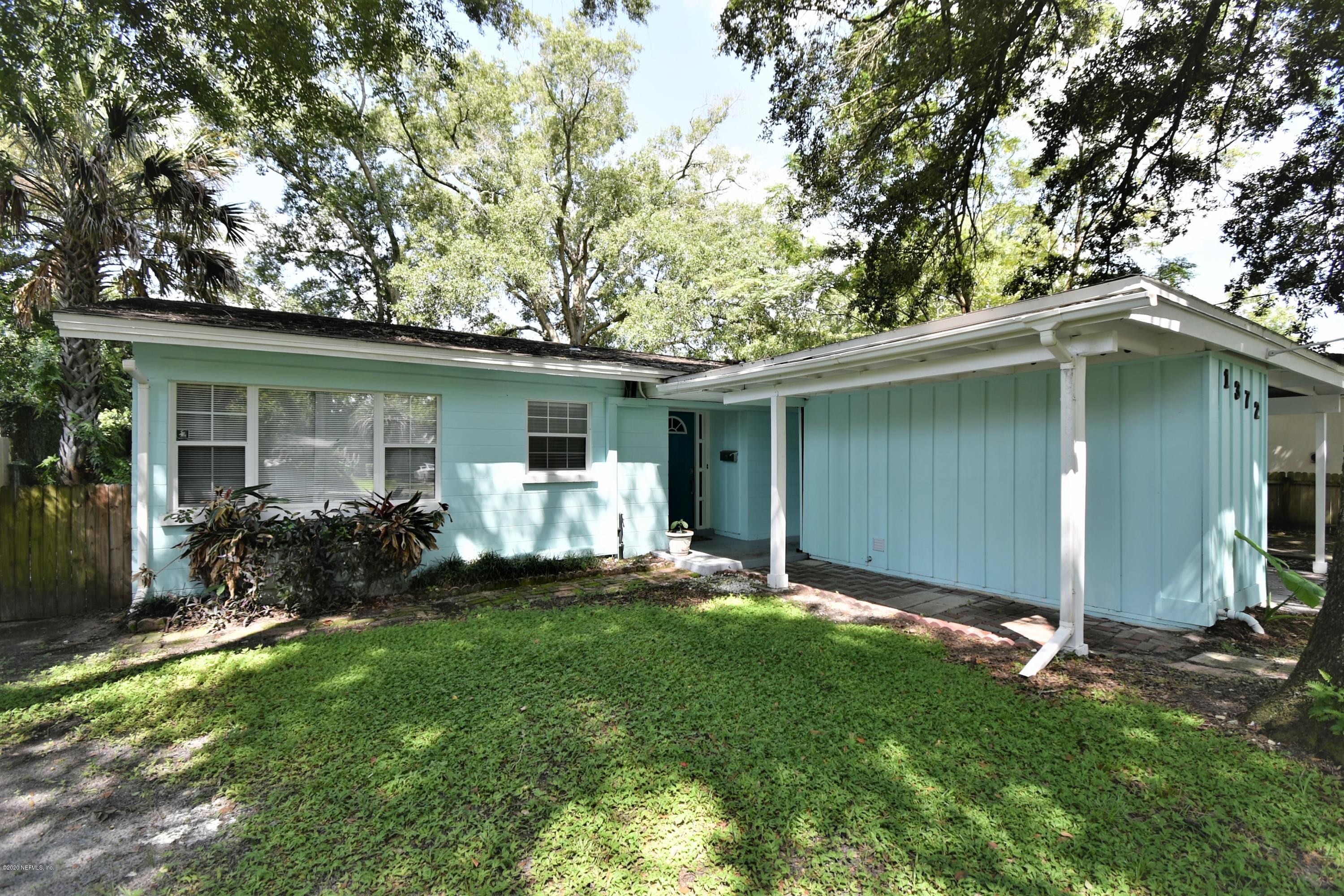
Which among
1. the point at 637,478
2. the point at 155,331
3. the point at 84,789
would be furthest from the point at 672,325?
the point at 84,789

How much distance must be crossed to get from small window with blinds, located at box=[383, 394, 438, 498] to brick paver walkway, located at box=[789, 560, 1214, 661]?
4533mm

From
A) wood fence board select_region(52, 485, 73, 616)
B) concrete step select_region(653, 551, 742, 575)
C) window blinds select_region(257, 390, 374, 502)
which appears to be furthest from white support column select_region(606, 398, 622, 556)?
wood fence board select_region(52, 485, 73, 616)

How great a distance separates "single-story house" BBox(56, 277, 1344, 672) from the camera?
452cm

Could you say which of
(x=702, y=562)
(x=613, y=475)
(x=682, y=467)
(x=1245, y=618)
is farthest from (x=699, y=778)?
(x=682, y=467)

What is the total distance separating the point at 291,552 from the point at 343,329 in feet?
8.57

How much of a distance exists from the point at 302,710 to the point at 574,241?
17.4 meters

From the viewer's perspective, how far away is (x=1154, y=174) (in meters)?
7.96

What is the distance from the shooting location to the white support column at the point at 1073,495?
4.12m

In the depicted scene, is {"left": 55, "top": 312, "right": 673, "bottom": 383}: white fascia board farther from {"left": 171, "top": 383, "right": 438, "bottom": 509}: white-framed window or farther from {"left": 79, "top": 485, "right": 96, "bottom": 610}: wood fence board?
{"left": 79, "top": 485, "right": 96, "bottom": 610}: wood fence board

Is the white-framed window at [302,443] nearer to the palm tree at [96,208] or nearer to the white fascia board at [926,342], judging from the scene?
the white fascia board at [926,342]

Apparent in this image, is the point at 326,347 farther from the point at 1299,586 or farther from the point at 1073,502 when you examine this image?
the point at 1299,586

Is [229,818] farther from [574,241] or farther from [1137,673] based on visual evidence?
[574,241]

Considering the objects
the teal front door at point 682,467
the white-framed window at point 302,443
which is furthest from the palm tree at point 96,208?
the teal front door at point 682,467

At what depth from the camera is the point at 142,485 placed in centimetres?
539
